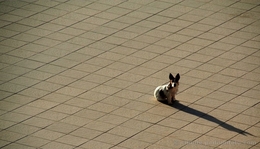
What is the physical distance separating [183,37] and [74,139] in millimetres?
5009

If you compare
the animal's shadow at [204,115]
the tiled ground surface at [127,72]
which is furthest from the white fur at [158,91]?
the animal's shadow at [204,115]

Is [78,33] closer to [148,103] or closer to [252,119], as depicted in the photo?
[148,103]

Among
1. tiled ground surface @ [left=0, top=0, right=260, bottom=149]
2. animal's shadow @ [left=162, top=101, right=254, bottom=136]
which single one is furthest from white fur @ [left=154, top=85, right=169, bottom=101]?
animal's shadow @ [left=162, top=101, right=254, bottom=136]

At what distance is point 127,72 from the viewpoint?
15836 millimetres

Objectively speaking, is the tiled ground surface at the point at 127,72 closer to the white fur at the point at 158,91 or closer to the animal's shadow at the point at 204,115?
the animal's shadow at the point at 204,115

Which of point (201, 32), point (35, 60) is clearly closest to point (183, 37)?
point (201, 32)

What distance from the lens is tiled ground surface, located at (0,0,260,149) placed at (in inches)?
538

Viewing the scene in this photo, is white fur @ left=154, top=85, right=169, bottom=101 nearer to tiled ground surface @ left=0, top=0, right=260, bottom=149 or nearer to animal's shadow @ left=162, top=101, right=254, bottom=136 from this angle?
tiled ground surface @ left=0, top=0, right=260, bottom=149

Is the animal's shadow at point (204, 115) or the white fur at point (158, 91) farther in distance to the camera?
the white fur at point (158, 91)

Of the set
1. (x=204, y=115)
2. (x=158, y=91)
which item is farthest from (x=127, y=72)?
(x=204, y=115)

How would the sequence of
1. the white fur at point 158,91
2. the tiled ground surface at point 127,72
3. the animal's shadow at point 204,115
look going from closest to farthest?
the tiled ground surface at point 127,72 → the animal's shadow at point 204,115 → the white fur at point 158,91

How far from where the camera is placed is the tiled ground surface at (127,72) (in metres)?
13.7

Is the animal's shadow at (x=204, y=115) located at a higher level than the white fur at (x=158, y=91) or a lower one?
lower

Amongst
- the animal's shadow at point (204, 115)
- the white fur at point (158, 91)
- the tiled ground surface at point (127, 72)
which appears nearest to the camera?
the tiled ground surface at point (127, 72)
